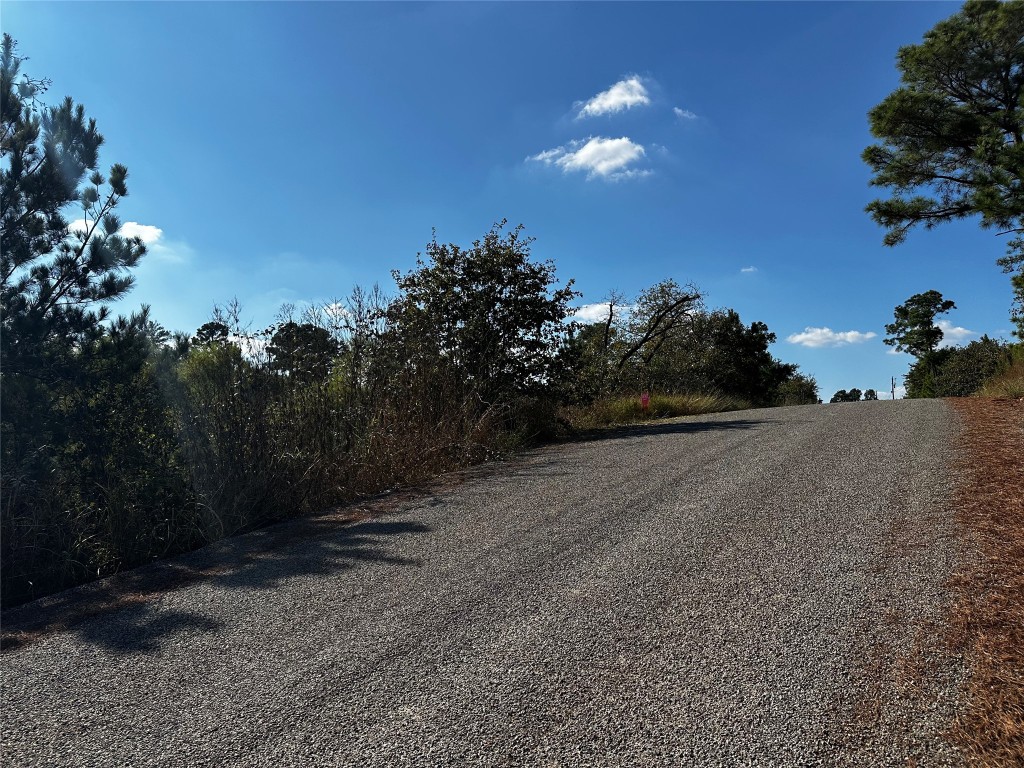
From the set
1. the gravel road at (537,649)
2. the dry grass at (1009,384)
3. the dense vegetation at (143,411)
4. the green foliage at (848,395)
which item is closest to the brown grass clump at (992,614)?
the gravel road at (537,649)

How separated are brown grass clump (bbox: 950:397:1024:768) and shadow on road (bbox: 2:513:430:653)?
296 cm

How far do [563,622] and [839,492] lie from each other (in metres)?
3.33

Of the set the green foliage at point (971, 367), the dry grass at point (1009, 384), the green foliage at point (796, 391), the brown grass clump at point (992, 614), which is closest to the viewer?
the brown grass clump at point (992, 614)

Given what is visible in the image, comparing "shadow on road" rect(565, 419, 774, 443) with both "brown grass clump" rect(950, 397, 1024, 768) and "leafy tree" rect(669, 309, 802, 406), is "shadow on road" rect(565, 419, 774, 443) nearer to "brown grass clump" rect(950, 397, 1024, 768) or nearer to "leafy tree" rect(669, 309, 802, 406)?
"brown grass clump" rect(950, 397, 1024, 768)

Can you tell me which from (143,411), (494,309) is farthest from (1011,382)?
(143,411)

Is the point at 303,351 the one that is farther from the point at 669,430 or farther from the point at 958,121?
the point at 958,121

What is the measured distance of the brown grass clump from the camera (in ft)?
6.57

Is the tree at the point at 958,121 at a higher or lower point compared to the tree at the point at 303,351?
higher

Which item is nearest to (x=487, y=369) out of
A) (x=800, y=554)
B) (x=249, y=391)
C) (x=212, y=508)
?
(x=249, y=391)

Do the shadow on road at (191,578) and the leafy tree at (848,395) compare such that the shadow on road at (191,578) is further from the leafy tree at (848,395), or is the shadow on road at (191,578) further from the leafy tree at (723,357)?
the leafy tree at (848,395)

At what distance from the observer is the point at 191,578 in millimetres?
4262

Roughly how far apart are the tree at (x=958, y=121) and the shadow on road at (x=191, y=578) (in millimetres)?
13775

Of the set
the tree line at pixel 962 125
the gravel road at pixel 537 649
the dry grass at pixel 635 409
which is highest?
the tree line at pixel 962 125

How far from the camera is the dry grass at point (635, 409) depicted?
14.5 metres
